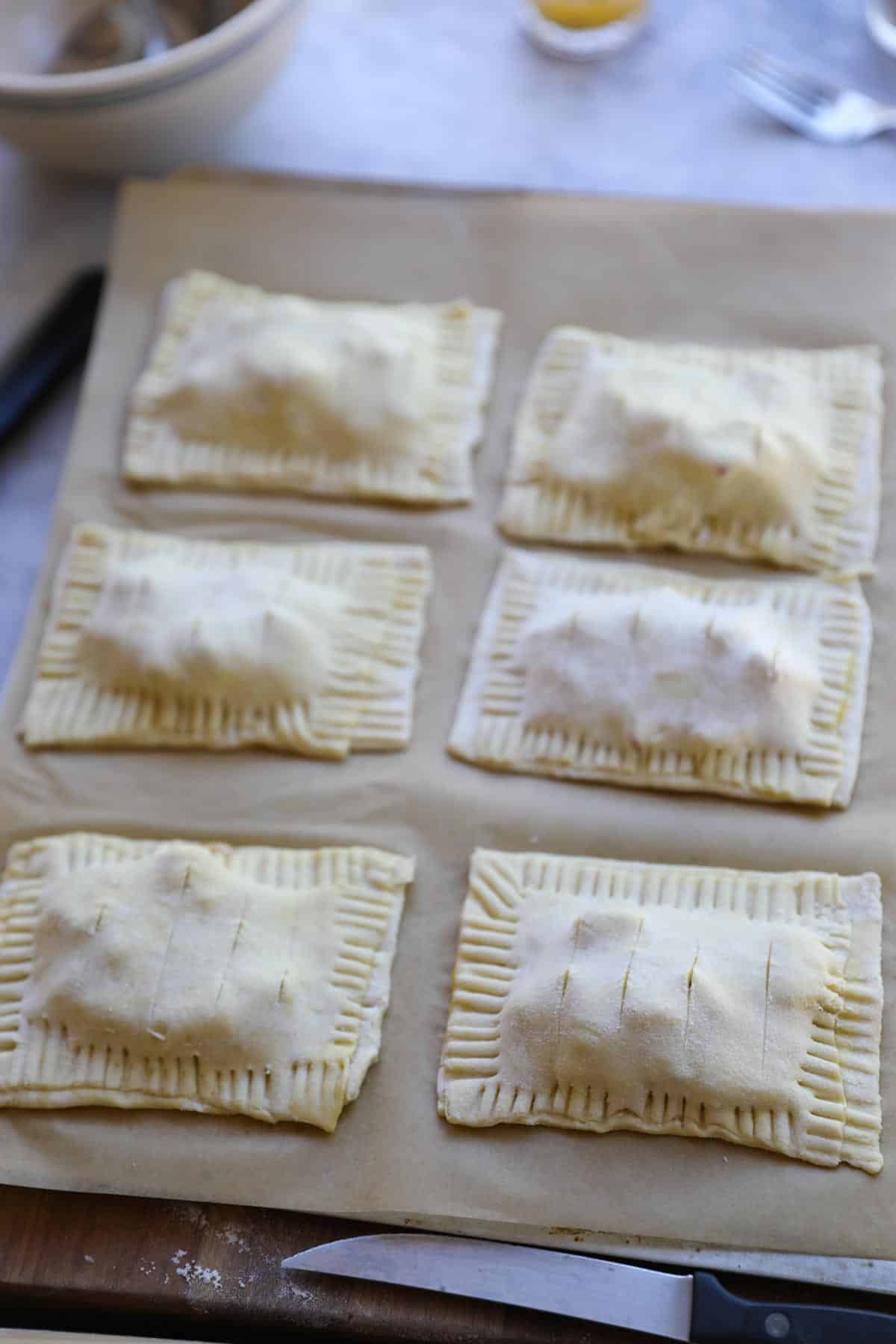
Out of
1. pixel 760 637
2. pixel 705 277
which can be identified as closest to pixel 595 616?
pixel 760 637

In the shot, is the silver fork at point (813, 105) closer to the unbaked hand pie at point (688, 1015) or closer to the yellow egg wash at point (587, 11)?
the yellow egg wash at point (587, 11)

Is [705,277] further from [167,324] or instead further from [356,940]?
[356,940]

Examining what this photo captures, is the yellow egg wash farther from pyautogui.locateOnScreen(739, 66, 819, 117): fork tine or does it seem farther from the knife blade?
the knife blade

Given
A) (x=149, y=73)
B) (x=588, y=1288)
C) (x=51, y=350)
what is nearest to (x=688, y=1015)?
(x=588, y=1288)

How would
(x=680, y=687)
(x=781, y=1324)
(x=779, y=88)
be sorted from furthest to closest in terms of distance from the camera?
(x=779, y=88), (x=680, y=687), (x=781, y=1324)

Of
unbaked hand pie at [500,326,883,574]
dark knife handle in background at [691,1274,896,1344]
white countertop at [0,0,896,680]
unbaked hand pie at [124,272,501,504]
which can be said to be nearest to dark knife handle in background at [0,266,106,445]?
white countertop at [0,0,896,680]

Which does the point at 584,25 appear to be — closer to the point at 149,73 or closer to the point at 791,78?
the point at 791,78
